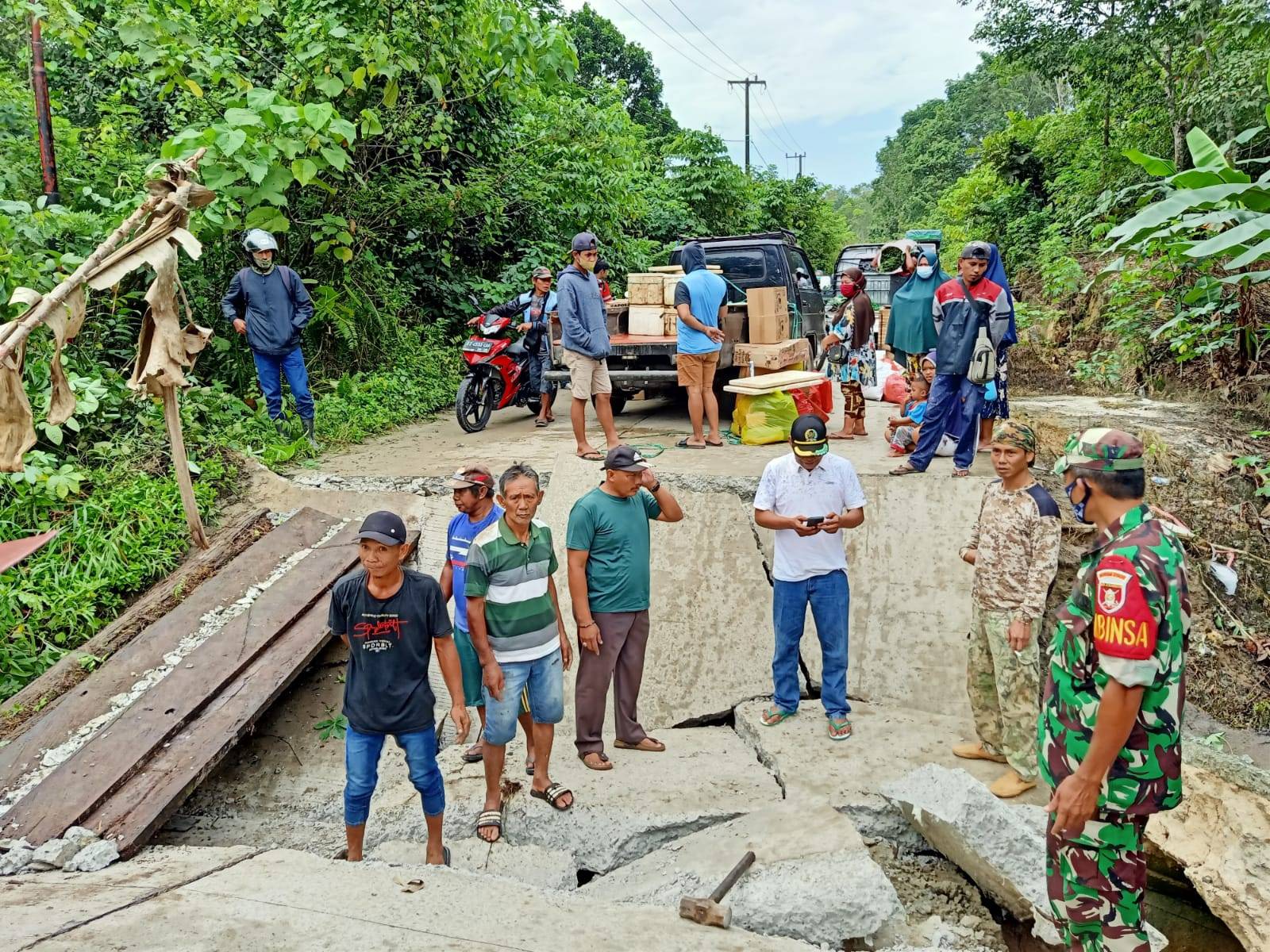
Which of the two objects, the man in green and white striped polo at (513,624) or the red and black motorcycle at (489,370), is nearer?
the man in green and white striped polo at (513,624)

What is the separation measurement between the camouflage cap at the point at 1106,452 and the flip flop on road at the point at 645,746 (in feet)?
9.15

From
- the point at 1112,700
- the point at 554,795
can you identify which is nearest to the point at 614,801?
the point at 554,795

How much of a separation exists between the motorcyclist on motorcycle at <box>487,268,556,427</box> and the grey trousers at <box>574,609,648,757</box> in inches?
186

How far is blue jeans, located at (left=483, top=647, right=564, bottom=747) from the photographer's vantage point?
13.0 ft

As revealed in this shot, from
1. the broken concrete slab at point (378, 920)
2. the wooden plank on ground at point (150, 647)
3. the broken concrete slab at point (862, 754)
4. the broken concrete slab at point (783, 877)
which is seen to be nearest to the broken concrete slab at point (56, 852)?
the wooden plank on ground at point (150, 647)

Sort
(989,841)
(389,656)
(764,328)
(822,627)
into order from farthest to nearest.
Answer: (764,328)
(822,627)
(389,656)
(989,841)

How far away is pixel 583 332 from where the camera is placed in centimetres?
652

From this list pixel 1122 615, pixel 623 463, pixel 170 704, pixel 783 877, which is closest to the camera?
pixel 1122 615

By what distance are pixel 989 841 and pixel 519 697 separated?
2025mm

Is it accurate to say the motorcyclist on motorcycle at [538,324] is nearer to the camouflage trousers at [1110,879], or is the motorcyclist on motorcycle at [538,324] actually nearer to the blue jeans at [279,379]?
the blue jeans at [279,379]

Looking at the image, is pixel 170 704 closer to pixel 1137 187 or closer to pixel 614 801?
pixel 614 801

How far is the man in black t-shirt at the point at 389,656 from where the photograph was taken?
3555 millimetres

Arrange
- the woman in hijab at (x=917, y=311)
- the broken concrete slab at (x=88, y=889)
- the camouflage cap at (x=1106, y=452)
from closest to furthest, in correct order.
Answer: the camouflage cap at (x=1106, y=452)
the broken concrete slab at (x=88, y=889)
the woman in hijab at (x=917, y=311)

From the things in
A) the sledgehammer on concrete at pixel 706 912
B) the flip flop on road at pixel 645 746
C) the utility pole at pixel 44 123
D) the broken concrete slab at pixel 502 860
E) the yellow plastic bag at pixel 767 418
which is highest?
the utility pole at pixel 44 123
